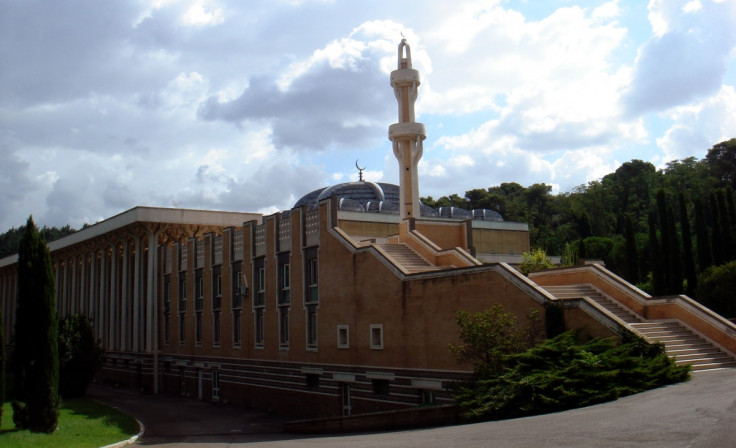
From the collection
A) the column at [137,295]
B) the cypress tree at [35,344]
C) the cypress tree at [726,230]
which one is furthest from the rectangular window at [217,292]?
the cypress tree at [726,230]

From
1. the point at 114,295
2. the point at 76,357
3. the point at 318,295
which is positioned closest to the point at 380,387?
the point at 318,295

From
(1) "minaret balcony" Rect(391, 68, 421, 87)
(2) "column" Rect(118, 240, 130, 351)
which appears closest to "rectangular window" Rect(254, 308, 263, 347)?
(2) "column" Rect(118, 240, 130, 351)

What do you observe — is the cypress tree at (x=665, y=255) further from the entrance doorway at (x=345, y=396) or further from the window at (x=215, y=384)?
the window at (x=215, y=384)

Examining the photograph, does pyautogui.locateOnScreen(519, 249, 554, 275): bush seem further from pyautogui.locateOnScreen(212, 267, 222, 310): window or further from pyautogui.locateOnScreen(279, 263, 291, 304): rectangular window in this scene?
pyautogui.locateOnScreen(212, 267, 222, 310): window

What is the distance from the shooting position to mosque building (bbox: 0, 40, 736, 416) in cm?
2256

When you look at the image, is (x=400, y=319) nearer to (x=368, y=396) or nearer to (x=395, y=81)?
(x=368, y=396)

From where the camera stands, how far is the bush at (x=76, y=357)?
37438 mm

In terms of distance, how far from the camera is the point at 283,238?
32562mm

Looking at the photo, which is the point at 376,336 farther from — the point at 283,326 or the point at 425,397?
the point at 283,326

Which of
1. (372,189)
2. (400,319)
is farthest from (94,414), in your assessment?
(372,189)

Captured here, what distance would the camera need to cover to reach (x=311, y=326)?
3030 centimetres

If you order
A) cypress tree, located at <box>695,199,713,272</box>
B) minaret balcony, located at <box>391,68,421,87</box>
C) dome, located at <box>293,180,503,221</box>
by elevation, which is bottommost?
cypress tree, located at <box>695,199,713,272</box>

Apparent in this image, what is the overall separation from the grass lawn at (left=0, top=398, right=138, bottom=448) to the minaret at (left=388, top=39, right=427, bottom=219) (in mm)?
20903

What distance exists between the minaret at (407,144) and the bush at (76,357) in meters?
19.3
